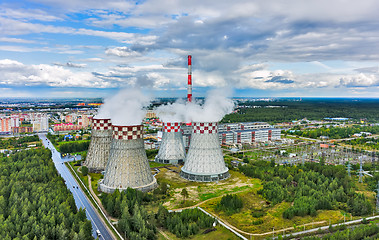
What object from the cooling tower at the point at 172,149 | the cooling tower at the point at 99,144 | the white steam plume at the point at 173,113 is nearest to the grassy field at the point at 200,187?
the cooling tower at the point at 172,149

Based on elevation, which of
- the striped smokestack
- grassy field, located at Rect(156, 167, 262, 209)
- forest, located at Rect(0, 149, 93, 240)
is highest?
the striped smokestack

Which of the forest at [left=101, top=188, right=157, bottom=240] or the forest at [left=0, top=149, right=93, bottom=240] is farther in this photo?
the forest at [left=101, top=188, right=157, bottom=240]

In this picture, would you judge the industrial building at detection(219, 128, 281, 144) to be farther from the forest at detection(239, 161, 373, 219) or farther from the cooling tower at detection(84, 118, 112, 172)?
the cooling tower at detection(84, 118, 112, 172)

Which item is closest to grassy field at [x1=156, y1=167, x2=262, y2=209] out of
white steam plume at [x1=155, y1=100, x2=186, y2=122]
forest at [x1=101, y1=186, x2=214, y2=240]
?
forest at [x1=101, y1=186, x2=214, y2=240]

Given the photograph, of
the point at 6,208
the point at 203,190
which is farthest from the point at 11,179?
the point at 203,190

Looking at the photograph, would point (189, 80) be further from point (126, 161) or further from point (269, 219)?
point (269, 219)
